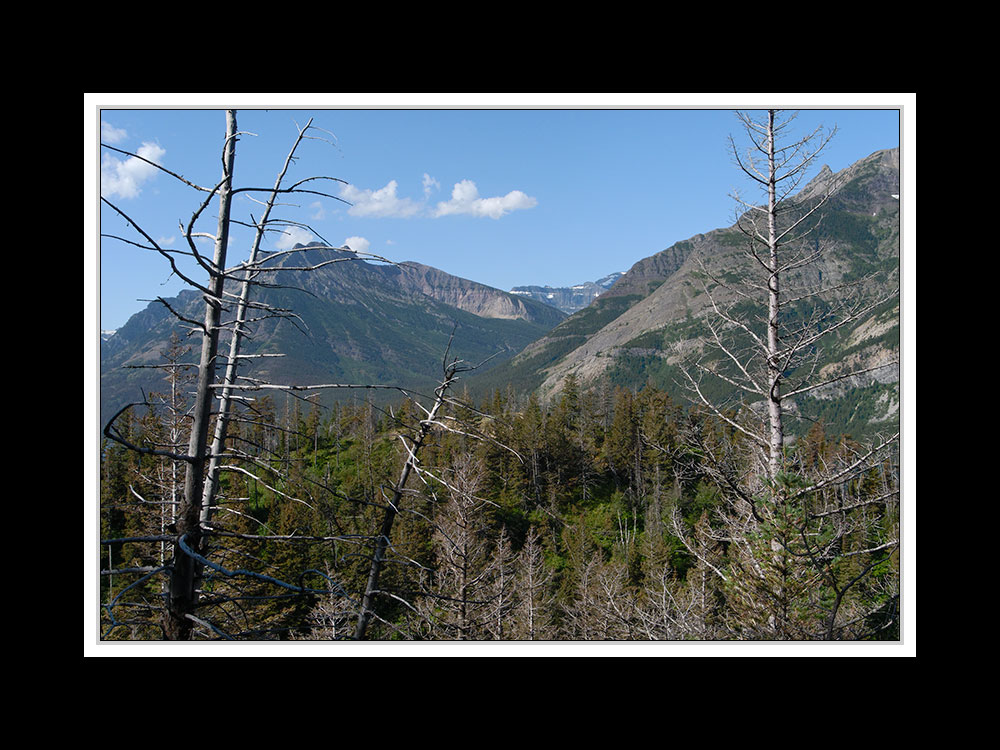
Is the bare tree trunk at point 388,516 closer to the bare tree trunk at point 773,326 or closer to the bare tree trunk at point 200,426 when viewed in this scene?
the bare tree trunk at point 200,426

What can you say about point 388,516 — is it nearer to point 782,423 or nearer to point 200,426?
point 200,426

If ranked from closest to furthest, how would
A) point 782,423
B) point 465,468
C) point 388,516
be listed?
point 388,516 < point 782,423 < point 465,468

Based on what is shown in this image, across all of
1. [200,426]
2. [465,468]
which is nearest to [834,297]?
[465,468]

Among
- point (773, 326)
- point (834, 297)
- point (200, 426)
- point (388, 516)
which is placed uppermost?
point (834, 297)

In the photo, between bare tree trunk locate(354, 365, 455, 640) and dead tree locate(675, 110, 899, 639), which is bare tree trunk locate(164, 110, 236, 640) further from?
dead tree locate(675, 110, 899, 639)

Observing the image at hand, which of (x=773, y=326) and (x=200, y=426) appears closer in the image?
(x=200, y=426)

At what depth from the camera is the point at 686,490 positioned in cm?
4016

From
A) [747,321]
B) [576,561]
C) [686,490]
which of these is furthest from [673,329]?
[747,321]

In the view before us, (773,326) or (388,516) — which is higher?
(773,326)
